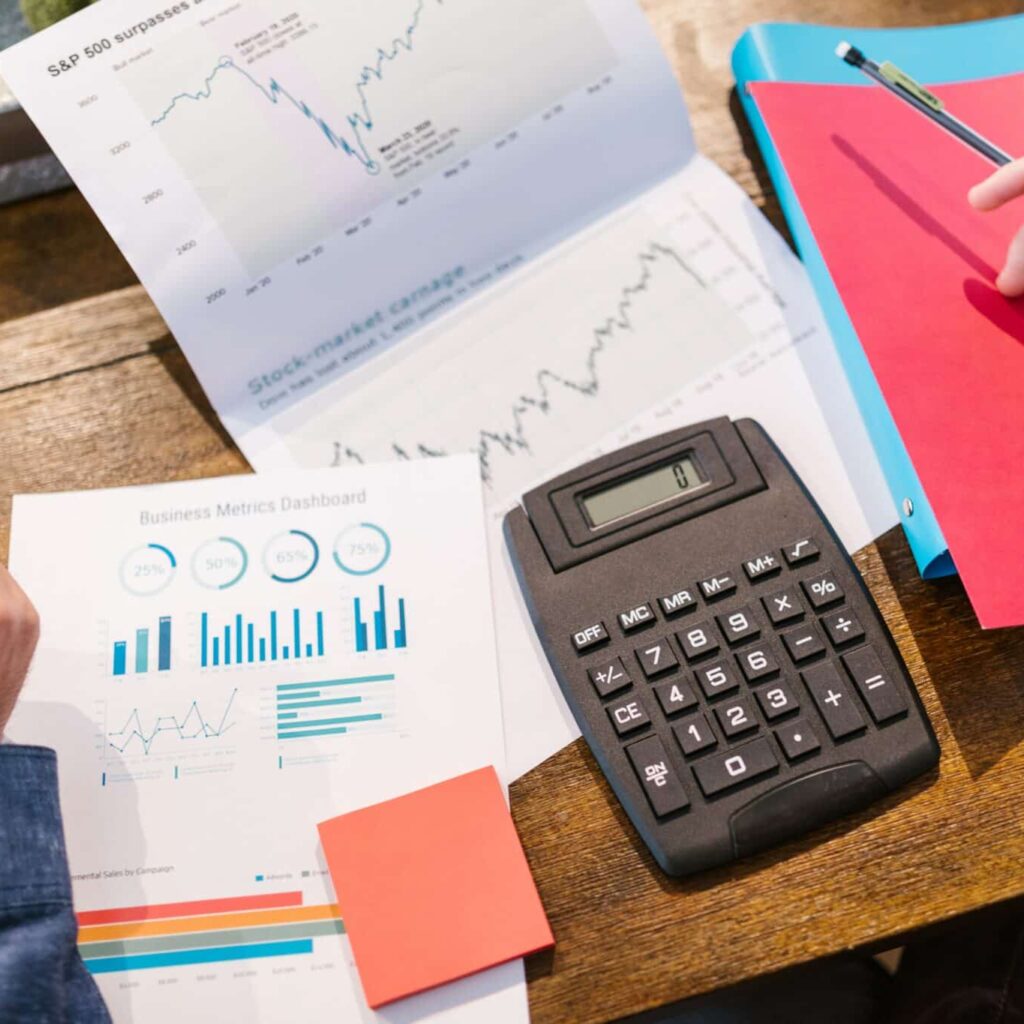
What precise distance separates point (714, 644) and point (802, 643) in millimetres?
42

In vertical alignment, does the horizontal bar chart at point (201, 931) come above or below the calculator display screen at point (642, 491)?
below

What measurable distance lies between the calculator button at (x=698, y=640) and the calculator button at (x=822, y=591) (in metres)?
0.05

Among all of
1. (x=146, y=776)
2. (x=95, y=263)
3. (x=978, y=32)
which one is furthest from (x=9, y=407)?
(x=978, y=32)

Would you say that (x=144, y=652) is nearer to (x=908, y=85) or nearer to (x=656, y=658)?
(x=656, y=658)

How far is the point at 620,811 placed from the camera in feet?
1.63

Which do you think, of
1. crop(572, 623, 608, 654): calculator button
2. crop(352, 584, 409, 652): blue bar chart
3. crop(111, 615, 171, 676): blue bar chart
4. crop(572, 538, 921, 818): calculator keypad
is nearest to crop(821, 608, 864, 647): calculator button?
crop(572, 538, 921, 818): calculator keypad

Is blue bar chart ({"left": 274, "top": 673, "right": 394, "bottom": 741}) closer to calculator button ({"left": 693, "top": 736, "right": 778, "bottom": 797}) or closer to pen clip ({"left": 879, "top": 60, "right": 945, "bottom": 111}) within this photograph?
calculator button ({"left": 693, "top": 736, "right": 778, "bottom": 797})

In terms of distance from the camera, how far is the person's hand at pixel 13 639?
0.46m

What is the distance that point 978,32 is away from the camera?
25.8 inches

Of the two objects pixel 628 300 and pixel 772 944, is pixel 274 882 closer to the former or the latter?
pixel 772 944

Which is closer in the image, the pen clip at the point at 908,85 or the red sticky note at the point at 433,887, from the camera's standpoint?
the red sticky note at the point at 433,887

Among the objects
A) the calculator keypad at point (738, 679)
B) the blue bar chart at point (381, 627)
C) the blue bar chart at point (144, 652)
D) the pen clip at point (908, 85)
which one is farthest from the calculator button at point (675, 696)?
the pen clip at point (908, 85)

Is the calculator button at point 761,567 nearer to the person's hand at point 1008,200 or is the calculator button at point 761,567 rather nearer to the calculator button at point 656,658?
the calculator button at point 656,658

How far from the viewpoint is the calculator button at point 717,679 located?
0.49 meters
